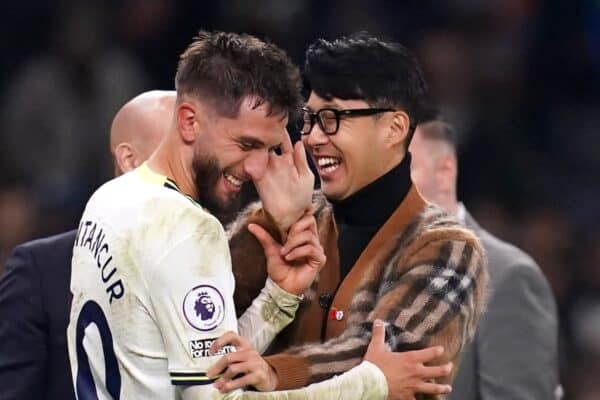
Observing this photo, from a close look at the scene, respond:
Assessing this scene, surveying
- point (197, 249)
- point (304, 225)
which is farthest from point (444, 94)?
point (197, 249)

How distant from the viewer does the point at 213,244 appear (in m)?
3.29

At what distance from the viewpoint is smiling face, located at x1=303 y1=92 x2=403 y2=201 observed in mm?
3785

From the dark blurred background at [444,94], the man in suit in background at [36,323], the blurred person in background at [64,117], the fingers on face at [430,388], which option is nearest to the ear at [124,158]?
the man in suit in background at [36,323]

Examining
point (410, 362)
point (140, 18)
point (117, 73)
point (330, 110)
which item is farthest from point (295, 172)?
point (140, 18)

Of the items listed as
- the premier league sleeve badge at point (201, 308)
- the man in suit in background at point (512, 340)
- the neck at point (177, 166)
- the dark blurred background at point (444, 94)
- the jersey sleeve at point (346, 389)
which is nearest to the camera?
the premier league sleeve badge at point (201, 308)

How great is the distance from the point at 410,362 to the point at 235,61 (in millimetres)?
818

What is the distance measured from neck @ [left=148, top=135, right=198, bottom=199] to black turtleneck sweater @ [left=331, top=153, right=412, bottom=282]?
50 cm

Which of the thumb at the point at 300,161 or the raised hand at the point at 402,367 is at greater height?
the thumb at the point at 300,161

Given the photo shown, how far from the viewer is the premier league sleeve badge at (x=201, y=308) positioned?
3.24 m

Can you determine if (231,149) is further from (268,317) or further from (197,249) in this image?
(268,317)

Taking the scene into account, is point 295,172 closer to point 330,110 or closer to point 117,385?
point 330,110

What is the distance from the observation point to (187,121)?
11.3 feet

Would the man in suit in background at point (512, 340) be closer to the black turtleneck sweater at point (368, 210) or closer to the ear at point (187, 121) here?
the black turtleneck sweater at point (368, 210)

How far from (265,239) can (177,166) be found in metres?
0.34
